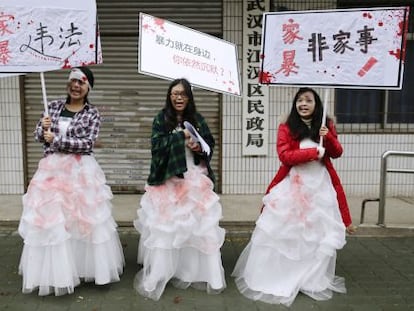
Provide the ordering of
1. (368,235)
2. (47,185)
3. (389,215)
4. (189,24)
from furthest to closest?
(189,24) < (389,215) < (368,235) < (47,185)

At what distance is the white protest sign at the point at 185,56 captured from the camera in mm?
3787

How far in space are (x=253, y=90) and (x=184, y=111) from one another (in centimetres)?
342

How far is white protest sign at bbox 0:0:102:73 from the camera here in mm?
3889

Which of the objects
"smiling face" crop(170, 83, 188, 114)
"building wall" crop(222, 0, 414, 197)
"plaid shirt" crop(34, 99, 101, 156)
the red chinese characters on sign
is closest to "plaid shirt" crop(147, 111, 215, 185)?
"smiling face" crop(170, 83, 188, 114)

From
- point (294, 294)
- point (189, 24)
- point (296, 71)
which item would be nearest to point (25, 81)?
point (189, 24)

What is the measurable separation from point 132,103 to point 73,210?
3786mm

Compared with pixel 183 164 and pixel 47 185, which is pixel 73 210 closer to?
pixel 47 185

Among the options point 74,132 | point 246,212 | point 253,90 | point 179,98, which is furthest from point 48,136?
point 253,90

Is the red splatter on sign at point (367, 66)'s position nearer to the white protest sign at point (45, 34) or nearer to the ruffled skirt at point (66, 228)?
the white protest sign at point (45, 34)

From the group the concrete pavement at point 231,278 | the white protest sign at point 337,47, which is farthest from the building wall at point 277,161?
the white protest sign at point 337,47

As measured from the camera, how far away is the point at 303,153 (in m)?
3.87

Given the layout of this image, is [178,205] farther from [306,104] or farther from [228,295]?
[306,104]

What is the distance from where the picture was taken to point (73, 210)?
12.8 ft

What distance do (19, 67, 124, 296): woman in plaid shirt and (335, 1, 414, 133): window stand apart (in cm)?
481
